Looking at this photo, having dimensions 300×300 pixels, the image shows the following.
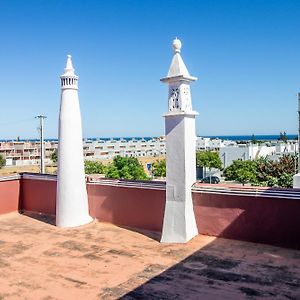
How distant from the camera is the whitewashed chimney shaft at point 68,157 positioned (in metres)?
9.36

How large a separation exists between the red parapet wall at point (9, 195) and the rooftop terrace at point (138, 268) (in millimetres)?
2398

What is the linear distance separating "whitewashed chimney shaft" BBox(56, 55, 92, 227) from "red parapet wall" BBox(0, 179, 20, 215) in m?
2.41

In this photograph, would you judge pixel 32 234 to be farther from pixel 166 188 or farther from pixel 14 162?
pixel 14 162

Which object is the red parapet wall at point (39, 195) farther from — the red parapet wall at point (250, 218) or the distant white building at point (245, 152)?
the distant white building at point (245, 152)

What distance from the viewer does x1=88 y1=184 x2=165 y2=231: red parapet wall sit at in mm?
8680

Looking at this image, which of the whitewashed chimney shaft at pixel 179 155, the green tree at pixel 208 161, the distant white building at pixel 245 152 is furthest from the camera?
the distant white building at pixel 245 152

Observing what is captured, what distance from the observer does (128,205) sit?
30.2 ft

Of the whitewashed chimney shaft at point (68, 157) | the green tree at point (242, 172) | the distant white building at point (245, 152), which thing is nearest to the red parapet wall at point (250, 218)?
the whitewashed chimney shaft at point (68, 157)

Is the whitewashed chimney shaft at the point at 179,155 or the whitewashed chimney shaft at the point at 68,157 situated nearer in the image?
the whitewashed chimney shaft at the point at 179,155

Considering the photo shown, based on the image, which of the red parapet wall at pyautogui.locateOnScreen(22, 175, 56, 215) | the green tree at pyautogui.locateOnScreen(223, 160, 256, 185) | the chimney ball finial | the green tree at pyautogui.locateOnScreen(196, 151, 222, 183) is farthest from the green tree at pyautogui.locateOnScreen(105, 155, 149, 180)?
the chimney ball finial

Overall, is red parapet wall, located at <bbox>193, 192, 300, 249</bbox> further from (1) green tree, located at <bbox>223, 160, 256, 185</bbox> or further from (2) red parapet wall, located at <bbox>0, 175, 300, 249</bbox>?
(1) green tree, located at <bbox>223, 160, 256, 185</bbox>

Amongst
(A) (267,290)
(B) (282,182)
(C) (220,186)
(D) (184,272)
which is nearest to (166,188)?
(C) (220,186)

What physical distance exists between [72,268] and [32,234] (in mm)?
2789

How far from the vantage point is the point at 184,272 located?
20.0ft
